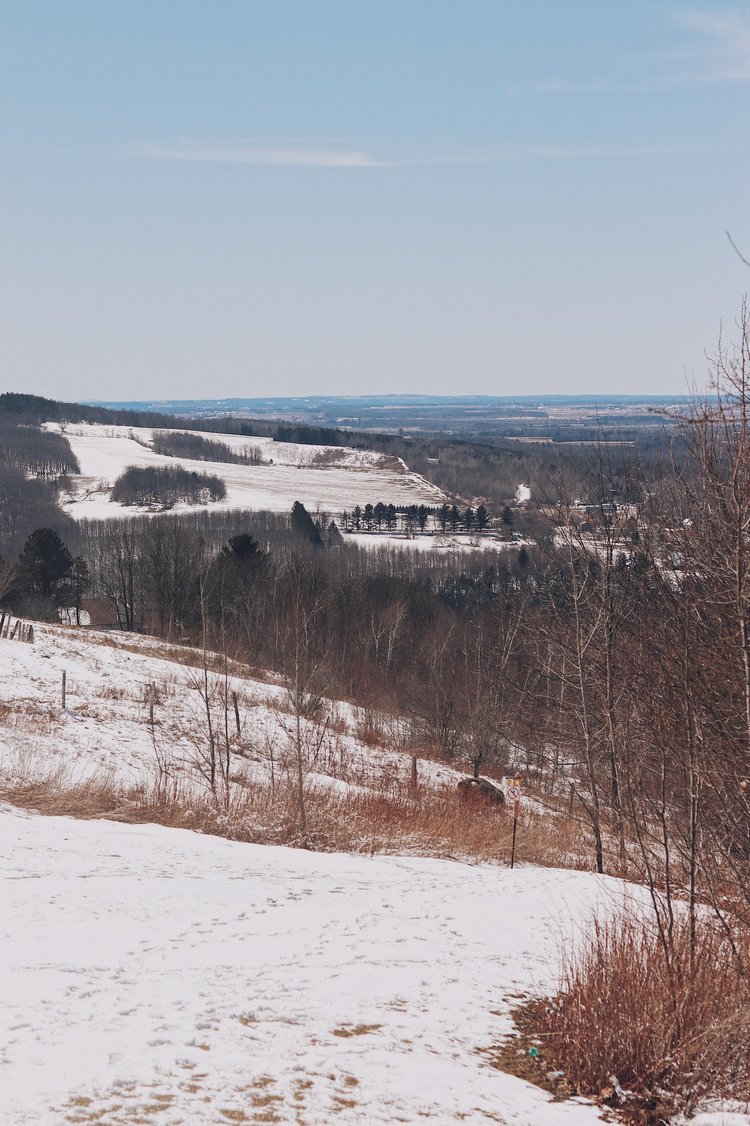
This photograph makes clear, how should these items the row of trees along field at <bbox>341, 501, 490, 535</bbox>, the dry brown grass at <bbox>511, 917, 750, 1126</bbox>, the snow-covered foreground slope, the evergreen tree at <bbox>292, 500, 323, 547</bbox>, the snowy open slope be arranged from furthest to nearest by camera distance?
the row of trees along field at <bbox>341, 501, 490, 535</bbox>
the evergreen tree at <bbox>292, 500, 323, 547</bbox>
the snowy open slope
the dry brown grass at <bbox>511, 917, 750, 1126</bbox>
the snow-covered foreground slope

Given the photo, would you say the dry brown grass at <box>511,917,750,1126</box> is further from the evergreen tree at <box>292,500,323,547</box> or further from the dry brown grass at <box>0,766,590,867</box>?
the evergreen tree at <box>292,500,323,547</box>

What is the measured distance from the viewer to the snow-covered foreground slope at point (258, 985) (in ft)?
16.2

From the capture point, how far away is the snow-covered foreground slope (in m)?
4.95

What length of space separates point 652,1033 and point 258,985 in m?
2.79

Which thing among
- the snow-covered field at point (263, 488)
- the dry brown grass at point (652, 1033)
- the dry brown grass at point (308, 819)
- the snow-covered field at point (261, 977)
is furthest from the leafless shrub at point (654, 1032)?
the snow-covered field at point (263, 488)

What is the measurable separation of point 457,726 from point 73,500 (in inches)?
4945

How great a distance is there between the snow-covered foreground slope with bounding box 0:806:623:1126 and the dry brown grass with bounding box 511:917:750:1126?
0.36 metres

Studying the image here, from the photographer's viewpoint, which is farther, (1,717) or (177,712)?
(177,712)

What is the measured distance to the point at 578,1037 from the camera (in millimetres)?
6094

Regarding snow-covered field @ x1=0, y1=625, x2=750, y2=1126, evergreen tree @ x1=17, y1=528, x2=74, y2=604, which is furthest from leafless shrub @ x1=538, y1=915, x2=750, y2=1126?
evergreen tree @ x1=17, y1=528, x2=74, y2=604

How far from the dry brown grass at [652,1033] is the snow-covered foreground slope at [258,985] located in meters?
0.36

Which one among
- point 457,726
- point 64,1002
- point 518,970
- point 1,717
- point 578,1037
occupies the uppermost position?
point 64,1002

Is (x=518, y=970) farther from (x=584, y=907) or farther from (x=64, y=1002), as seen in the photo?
(x=64, y=1002)

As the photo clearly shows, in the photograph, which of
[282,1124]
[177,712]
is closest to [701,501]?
[282,1124]
